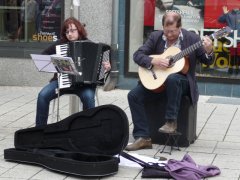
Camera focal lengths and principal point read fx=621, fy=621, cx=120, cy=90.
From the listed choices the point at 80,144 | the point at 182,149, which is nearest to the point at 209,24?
the point at 182,149

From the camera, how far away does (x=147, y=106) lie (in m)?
6.55

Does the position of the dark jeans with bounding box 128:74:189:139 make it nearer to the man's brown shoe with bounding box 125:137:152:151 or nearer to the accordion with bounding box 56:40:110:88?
the man's brown shoe with bounding box 125:137:152:151

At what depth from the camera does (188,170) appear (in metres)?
5.33

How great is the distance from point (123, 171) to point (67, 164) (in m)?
0.54

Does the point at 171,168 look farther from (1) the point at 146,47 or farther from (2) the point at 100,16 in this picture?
(2) the point at 100,16

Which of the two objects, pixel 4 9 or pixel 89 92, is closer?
pixel 89 92

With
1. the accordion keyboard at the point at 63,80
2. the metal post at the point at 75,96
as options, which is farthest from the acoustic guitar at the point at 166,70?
the metal post at the point at 75,96

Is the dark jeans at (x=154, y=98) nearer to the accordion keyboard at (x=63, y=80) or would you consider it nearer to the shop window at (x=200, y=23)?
the accordion keyboard at (x=63, y=80)

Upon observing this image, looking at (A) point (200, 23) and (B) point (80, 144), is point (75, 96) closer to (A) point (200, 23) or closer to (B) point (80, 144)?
(B) point (80, 144)

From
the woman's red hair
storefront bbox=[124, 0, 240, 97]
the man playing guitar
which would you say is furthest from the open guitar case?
storefront bbox=[124, 0, 240, 97]

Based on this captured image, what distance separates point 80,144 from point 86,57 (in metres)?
1.11

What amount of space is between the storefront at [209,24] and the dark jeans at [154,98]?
300 centimetres

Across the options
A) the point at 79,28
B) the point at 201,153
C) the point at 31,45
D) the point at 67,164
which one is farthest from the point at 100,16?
the point at 67,164

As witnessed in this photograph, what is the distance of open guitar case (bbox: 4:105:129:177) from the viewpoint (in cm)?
538
